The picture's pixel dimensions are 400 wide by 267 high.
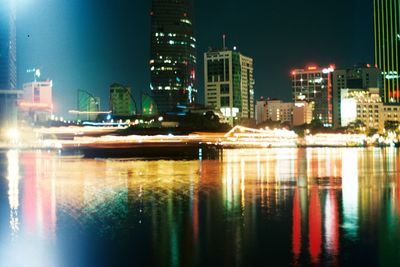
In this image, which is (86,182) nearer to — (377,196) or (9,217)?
(9,217)

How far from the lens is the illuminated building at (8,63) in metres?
118

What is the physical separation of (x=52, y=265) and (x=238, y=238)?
4.02 metres

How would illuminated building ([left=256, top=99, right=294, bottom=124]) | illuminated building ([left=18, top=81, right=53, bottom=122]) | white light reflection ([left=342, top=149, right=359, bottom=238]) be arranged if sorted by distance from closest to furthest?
white light reflection ([left=342, top=149, right=359, bottom=238]) → illuminated building ([left=18, top=81, right=53, bottom=122]) → illuminated building ([left=256, top=99, right=294, bottom=124])

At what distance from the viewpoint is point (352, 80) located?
166m

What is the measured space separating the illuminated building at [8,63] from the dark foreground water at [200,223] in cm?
9766

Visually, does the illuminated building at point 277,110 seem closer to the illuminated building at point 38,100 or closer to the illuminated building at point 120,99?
the illuminated building at point 120,99

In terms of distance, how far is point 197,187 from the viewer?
2352 cm

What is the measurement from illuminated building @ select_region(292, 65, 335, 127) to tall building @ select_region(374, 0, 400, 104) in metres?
15.4

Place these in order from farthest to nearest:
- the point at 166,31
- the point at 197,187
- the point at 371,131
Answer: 1. the point at 166,31
2. the point at 371,131
3. the point at 197,187

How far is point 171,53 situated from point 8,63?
5292 centimetres

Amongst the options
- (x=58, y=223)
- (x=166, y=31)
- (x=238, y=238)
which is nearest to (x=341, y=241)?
(x=238, y=238)

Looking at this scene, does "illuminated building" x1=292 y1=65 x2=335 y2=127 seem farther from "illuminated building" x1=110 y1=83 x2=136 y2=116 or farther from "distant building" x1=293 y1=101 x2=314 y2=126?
"illuminated building" x1=110 y1=83 x2=136 y2=116

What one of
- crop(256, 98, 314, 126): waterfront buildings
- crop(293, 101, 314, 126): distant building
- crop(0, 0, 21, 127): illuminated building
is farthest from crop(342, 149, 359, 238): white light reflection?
crop(256, 98, 314, 126): waterfront buildings

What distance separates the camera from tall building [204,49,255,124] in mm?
170000
